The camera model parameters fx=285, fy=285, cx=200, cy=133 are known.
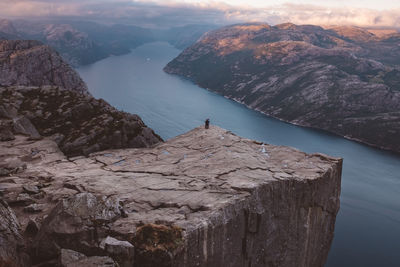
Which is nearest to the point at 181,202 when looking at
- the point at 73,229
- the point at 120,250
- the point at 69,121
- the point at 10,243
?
the point at 120,250

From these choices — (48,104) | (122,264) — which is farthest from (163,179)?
(48,104)

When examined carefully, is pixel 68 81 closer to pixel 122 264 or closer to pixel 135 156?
pixel 135 156

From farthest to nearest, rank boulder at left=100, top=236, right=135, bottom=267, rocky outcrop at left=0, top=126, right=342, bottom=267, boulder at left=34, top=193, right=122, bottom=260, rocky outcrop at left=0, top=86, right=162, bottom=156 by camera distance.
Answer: rocky outcrop at left=0, top=86, right=162, bottom=156, rocky outcrop at left=0, top=126, right=342, bottom=267, boulder at left=100, top=236, right=135, bottom=267, boulder at left=34, top=193, right=122, bottom=260

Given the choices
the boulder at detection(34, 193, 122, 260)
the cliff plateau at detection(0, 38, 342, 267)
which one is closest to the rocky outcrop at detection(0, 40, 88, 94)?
the cliff plateau at detection(0, 38, 342, 267)

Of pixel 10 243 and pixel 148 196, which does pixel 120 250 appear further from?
pixel 148 196

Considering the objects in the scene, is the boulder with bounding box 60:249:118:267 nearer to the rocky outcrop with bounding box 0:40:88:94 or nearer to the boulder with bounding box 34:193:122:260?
the boulder with bounding box 34:193:122:260

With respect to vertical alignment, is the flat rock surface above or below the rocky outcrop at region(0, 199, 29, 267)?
below
